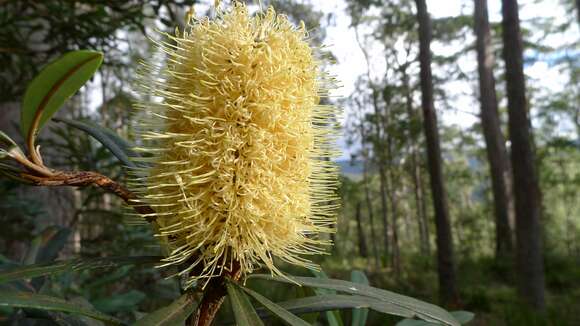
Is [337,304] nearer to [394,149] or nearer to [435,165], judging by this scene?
[435,165]

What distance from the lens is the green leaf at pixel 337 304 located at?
102cm

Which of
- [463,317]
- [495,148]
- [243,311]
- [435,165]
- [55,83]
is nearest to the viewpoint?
[55,83]

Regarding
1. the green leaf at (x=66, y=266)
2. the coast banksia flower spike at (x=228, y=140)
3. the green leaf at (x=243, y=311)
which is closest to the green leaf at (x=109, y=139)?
the coast banksia flower spike at (x=228, y=140)

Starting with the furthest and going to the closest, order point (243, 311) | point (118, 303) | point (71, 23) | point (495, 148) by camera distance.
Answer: point (495, 148), point (71, 23), point (118, 303), point (243, 311)

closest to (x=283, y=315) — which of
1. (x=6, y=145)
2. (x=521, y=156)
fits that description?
(x=6, y=145)

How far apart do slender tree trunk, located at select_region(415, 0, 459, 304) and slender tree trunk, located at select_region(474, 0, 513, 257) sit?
5905 mm

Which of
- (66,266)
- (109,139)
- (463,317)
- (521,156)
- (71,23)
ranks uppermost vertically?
(71,23)

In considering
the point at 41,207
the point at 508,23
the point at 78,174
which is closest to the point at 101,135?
the point at 78,174

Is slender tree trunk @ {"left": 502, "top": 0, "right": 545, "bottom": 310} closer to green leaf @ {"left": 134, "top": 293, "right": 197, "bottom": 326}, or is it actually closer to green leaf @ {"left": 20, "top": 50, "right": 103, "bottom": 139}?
green leaf @ {"left": 134, "top": 293, "right": 197, "bottom": 326}

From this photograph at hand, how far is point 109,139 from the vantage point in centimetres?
124

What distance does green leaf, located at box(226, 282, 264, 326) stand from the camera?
89 cm

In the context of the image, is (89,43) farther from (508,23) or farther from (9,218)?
(508,23)

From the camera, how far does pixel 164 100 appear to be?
1.14 metres

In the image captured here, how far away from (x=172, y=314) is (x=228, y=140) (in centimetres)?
40
